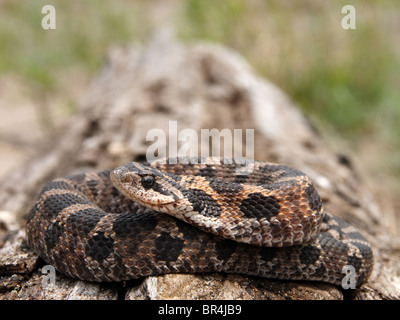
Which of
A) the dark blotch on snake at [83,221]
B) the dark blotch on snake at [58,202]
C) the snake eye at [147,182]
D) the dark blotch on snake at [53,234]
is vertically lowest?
the dark blotch on snake at [53,234]

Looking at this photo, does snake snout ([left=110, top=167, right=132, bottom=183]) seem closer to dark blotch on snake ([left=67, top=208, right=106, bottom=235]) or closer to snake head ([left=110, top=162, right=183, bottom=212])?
snake head ([left=110, top=162, right=183, bottom=212])

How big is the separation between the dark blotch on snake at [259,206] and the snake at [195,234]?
0.4 inches

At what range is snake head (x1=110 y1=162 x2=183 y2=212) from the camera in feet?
13.6

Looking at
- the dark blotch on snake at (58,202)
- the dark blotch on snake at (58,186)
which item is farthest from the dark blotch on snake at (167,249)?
the dark blotch on snake at (58,186)

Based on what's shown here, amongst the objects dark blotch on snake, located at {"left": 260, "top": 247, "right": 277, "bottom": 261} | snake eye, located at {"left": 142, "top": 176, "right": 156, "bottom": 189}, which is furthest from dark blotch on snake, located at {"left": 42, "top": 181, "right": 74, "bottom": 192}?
dark blotch on snake, located at {"left": 260, "top": 247, "right": 277, "bottom": 261}

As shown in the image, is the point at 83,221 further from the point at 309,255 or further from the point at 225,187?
the point at 309,255

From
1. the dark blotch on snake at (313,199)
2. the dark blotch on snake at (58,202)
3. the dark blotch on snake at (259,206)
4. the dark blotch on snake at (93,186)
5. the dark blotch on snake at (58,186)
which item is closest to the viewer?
the dark blotch on snake at (259,206)

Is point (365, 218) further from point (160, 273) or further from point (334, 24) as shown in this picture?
point (334, 24)

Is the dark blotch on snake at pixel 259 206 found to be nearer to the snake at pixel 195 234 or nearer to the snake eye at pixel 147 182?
the snake at pixel 195 234

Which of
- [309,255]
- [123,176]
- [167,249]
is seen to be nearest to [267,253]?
[309,255]

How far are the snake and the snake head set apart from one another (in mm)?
10

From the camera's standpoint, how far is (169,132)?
297 inches

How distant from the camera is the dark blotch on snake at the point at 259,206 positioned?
4242 mm
